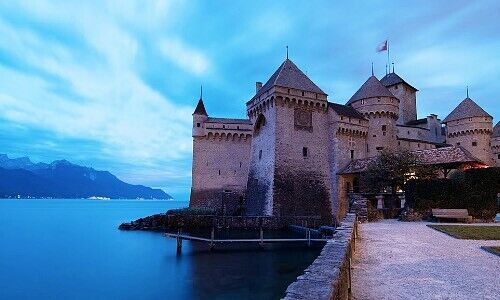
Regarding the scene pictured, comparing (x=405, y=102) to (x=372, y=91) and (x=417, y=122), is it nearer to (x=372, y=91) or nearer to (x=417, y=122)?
(x=417, y=122)

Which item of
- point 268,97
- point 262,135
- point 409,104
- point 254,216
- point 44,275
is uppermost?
point 409,104

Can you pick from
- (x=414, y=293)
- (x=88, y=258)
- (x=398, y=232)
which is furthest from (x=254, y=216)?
(x=414, y=293)

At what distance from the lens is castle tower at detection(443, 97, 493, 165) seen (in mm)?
44500

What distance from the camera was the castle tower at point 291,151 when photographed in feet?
112

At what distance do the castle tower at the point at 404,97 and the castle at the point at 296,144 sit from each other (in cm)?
511

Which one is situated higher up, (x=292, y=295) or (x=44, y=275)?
(x=292, y=295)

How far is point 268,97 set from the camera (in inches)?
1395

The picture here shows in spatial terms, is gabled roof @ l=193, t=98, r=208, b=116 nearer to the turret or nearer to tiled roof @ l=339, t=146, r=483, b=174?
the turret

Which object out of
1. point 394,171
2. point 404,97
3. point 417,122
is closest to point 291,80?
point 394,171

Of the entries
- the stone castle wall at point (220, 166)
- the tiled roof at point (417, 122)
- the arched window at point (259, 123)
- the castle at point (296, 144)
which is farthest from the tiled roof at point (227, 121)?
the tiled roof at point (417, 122)

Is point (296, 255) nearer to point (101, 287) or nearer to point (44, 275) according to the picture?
point (101, 287)

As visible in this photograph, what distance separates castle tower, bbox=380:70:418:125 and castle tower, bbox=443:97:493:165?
620 centimetres

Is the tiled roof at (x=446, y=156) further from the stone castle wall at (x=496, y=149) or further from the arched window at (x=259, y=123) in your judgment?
the stone castle wall at (x=496, y=149)

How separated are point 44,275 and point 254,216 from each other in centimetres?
1778
